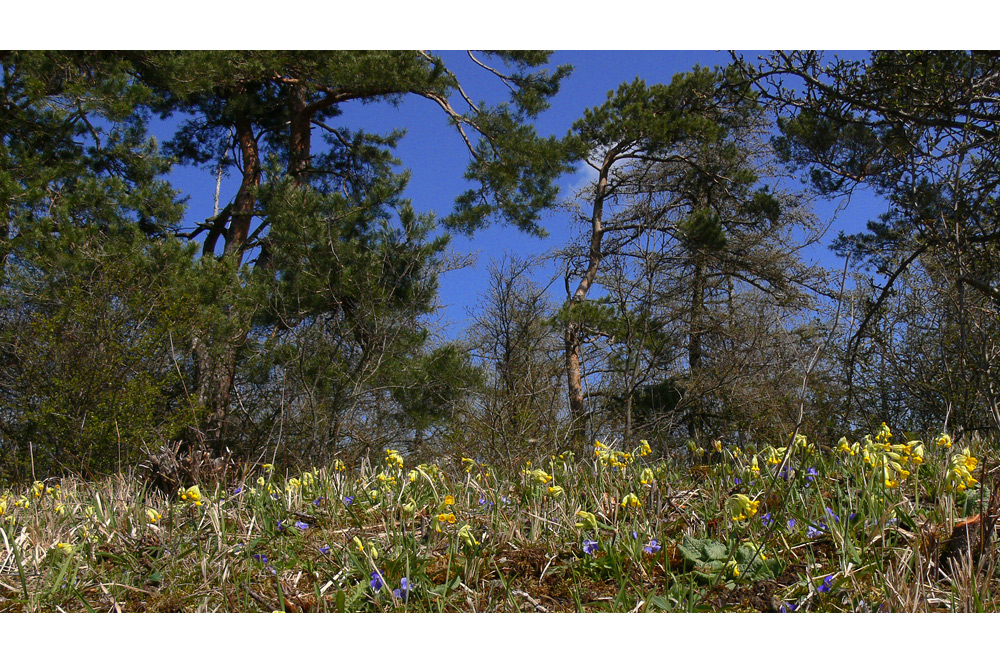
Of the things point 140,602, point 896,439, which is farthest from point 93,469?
point 896,439

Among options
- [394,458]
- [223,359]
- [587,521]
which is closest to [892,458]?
[587,521]

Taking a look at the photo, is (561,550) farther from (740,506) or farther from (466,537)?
(740,506)

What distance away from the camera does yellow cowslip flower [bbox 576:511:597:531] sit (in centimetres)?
199

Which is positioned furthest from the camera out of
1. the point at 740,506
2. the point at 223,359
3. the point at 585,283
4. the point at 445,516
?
the point at 585,283

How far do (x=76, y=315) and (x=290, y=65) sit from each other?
19.1 feet

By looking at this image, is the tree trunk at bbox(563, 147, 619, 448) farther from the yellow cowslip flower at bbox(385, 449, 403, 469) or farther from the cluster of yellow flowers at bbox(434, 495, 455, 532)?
the cluster of yellow flowers at bbox(434, 495, 455, 532)

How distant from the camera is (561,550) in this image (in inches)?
78.8

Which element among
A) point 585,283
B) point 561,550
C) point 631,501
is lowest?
point 561,550

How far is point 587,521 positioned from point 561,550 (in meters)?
0.13

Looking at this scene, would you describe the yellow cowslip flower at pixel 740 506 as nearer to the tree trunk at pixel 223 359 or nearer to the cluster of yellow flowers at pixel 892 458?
the cluster of yellow flowers at pixel 892 458

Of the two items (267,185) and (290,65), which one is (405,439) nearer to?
(267,185)

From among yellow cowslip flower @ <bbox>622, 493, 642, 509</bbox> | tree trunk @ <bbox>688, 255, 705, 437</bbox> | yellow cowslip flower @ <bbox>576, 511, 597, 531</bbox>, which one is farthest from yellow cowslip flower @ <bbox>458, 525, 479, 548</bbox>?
tree trunk @ <bbox>688, 255, 705, 437</bbox>

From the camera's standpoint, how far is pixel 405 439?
11109 mm

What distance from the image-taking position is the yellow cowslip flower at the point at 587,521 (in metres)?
1.99
